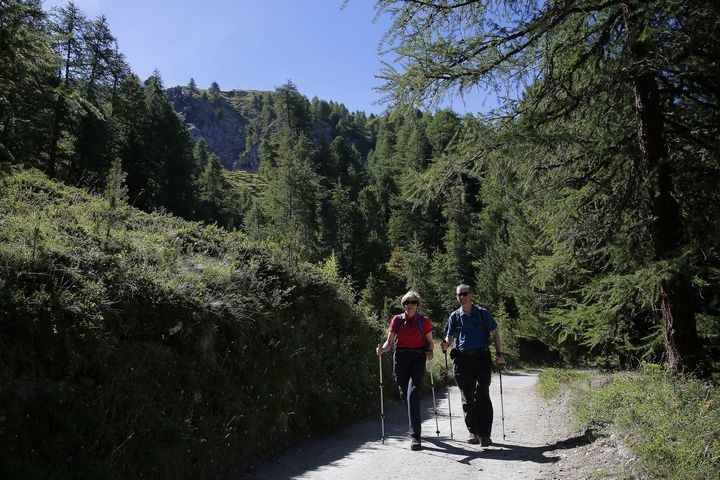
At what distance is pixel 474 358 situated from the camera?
21.6 ft

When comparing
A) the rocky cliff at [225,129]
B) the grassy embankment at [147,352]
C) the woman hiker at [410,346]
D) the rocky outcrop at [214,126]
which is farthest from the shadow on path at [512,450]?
the rocky outcrop at [214,126]

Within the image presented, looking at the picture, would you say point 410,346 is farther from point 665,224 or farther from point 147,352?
point 665,224

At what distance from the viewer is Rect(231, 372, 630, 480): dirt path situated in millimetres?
5270

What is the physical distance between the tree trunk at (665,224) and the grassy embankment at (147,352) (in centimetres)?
540

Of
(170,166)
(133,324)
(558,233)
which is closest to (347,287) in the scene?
(558,233)

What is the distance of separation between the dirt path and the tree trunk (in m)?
1.87

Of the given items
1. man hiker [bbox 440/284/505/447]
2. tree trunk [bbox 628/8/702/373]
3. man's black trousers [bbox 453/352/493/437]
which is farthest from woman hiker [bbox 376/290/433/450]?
tree trunk [bbox 628/8/702/373]

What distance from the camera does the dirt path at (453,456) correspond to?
527cm

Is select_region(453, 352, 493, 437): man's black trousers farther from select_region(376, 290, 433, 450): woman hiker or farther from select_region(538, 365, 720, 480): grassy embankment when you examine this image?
select_region(538, 365, 720, 480): grassy embankment

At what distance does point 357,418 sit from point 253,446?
10.9 feet

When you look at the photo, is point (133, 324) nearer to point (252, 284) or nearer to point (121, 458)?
point (121, 458)

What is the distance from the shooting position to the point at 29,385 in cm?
428

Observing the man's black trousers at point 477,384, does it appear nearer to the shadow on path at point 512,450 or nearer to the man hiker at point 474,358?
the man hiker at point 474,358

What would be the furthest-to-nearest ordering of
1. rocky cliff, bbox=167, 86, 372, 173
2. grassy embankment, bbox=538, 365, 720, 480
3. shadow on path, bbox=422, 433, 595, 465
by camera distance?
rocky cliff, bbox=167, 86, 372, 173, shadow on path, bbox=422, 433, 595, 465, grassy embankment, bbox=538, 365, 720, 480
